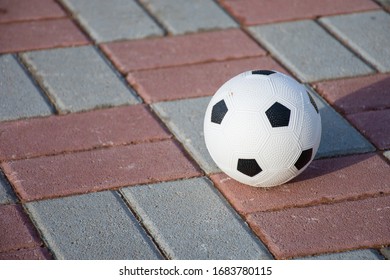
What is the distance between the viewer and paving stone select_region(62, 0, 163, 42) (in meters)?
5.09

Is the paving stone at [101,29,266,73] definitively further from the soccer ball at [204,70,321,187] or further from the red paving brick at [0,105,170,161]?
the soccer ball at [204,70,321,187]

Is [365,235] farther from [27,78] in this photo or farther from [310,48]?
[27,78]

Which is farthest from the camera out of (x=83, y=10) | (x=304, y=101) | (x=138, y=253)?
(x=83, y=10)

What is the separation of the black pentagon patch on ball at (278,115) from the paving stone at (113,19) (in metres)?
1.80

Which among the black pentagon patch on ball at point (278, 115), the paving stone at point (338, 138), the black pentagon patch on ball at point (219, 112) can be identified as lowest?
the black pentagon patch on ball at point (278, 115)

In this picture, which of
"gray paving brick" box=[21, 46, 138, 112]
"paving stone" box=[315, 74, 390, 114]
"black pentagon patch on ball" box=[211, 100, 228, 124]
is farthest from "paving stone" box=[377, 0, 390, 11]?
"black pentagon patch on ball" box=[211, 100, 228, 124]

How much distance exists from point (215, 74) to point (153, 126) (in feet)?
2.20

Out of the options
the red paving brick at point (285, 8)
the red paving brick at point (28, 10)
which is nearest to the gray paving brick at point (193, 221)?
the red paving brick at point (285, 8)

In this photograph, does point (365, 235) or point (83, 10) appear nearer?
point (365, 235)

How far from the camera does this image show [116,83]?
4562 mm

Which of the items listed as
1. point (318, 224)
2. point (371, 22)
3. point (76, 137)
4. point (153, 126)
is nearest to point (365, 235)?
point (318, 224)

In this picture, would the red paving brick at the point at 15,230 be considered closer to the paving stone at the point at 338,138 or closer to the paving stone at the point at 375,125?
the paving stone at the point at 338,138

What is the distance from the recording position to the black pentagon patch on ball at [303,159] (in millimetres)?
3535

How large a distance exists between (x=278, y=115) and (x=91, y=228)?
37.9 inches
